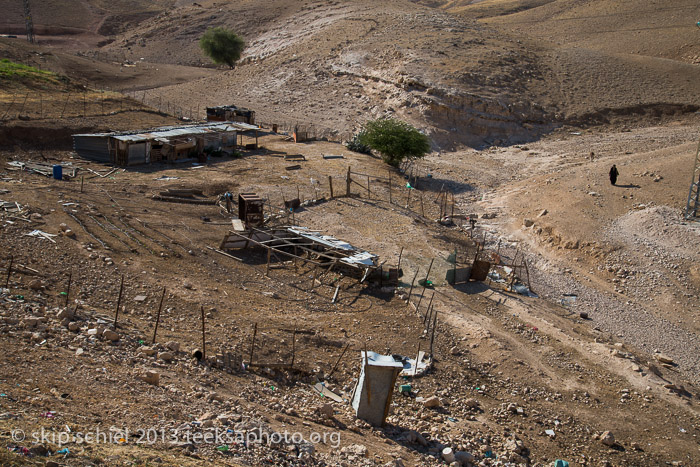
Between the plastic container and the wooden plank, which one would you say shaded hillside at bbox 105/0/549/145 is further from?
the wooden plank

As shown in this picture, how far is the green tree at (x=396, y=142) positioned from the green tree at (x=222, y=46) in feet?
99.7

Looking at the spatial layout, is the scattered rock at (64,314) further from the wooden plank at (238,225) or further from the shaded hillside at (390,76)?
the shaded hillside at (390,76)

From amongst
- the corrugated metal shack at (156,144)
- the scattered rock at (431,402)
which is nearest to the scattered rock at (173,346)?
the scattered rock at (431,402)

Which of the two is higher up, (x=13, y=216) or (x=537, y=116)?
(x=537, y=116)

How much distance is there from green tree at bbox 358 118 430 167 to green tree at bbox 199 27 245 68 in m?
30.4

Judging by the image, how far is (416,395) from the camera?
454 inches

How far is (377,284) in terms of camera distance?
1623cm

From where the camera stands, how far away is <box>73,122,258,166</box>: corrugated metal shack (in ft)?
84.0

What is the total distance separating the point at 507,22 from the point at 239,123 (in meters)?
53.4

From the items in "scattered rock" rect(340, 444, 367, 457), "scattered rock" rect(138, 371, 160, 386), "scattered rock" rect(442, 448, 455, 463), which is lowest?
"scattered rock" rect(442, 448, 455, 463)

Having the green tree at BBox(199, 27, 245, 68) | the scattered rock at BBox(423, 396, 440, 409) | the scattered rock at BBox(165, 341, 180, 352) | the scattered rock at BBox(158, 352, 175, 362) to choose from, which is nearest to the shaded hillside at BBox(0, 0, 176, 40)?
the green tree at BBox(199, 27, 245, 68)

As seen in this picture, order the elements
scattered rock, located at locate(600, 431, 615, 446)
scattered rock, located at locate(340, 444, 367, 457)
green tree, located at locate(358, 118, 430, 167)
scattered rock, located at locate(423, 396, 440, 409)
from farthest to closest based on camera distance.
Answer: green tree, located at locate(358, 118, 430, 167), scattered rock, located at locate(423, 396, 440, 409), scattered rock, located at locate(600, 431, 615, 446), scattered rock, located at locate(340, 444, 367, 457)

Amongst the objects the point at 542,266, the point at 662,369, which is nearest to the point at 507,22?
the point at 542,266

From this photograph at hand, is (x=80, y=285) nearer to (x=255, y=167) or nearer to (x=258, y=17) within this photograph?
(x=255, y=167)
